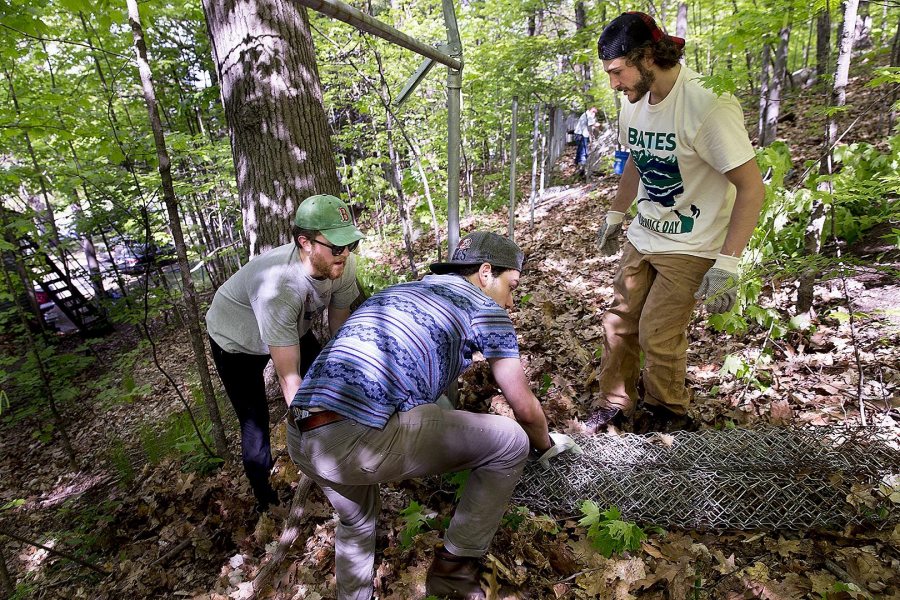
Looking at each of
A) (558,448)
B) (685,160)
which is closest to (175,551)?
(558,448)

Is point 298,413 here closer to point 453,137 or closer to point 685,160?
point 453,137

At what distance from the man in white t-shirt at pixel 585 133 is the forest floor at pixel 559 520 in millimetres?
8780

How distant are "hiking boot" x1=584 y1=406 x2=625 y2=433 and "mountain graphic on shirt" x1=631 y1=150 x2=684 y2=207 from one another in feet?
4.82

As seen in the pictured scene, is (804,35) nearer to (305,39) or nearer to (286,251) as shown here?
(305,39)

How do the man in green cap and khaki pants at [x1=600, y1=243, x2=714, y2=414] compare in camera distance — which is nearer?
the man in green cap

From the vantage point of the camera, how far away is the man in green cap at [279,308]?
8.39 ft

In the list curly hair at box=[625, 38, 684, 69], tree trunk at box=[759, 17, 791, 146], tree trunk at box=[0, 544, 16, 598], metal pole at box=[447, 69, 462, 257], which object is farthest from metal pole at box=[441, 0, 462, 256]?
tree trunk at box=[759, 17, 791, 146]

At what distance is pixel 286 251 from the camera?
2.76 m

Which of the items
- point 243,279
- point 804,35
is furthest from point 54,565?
point 804,35

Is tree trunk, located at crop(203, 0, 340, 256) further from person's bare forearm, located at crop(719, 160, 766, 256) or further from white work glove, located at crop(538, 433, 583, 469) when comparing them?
person's bare forearm, located at crop(719, 160, 766, 256)

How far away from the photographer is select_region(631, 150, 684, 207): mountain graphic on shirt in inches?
106

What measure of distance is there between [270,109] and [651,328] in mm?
3110

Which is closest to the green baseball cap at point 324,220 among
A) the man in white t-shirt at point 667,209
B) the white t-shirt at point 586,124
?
the man in white t-shirt at point 667,209

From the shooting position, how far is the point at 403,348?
2.03 metres
